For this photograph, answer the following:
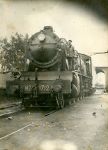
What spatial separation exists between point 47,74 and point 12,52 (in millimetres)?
7287

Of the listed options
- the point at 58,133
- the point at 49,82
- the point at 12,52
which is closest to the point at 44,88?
the point at 49,82

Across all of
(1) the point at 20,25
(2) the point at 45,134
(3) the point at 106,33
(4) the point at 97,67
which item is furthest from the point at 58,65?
(4) the point at 97,67

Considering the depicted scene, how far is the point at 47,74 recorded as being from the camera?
11.5 metres

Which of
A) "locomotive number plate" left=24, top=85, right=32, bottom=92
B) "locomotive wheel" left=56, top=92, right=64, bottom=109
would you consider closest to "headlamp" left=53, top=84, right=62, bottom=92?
"locomotive wheel" left=56, top=92, right=64, bottom=109

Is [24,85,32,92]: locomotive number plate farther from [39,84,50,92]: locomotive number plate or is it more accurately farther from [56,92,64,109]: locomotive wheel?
[56,92,64,109]: locomotive wheel

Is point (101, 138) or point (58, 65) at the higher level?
point (58, 65)

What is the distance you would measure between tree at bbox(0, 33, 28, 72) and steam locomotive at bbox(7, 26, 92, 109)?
5.13 meters

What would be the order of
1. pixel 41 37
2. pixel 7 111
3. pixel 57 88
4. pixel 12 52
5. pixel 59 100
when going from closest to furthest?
pixel 57 88 → pixel 7 111 → pixel 59 100 → pixel 41 37 → pixel 12 52

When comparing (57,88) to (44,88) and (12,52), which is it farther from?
(12,52)

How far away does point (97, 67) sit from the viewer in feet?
79.7

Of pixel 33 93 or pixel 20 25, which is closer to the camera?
pixel 20 25

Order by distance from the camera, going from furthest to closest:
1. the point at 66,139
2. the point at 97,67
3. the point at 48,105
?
the point at 97,67, the point at 48,105, the point at 66,139

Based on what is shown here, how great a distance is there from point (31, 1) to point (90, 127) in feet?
10.3

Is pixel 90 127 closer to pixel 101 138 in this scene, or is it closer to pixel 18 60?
pixel 101 138
